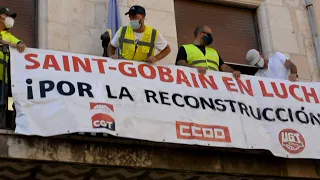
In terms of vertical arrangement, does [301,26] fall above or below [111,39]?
above

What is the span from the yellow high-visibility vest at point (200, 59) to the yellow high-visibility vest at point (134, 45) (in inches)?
25.7

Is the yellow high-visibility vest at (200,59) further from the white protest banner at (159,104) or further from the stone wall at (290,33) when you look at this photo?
the stone wall at (290,33)

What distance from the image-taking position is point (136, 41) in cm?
927

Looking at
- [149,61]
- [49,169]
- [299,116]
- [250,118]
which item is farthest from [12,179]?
[299,116]

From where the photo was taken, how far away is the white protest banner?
8.06 m

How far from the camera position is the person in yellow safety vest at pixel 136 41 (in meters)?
9.21

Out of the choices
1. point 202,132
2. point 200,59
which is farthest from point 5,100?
point 200,59

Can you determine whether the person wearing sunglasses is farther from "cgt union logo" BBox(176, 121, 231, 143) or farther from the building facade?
"cgt union logo" BBox(176, 121, 231, 143)

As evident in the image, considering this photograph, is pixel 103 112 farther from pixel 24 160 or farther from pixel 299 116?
pixel 299 116

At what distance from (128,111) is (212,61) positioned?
6.37 ft

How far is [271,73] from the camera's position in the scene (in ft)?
34.3

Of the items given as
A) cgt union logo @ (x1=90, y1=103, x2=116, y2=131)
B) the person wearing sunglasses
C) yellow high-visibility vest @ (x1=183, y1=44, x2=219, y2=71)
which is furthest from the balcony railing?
the person wearing sunglasses

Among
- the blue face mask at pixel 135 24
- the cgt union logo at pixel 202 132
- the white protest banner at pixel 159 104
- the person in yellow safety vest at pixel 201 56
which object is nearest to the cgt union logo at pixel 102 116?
the white protest banner at pixel 159 104

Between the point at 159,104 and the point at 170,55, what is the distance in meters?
2.18
